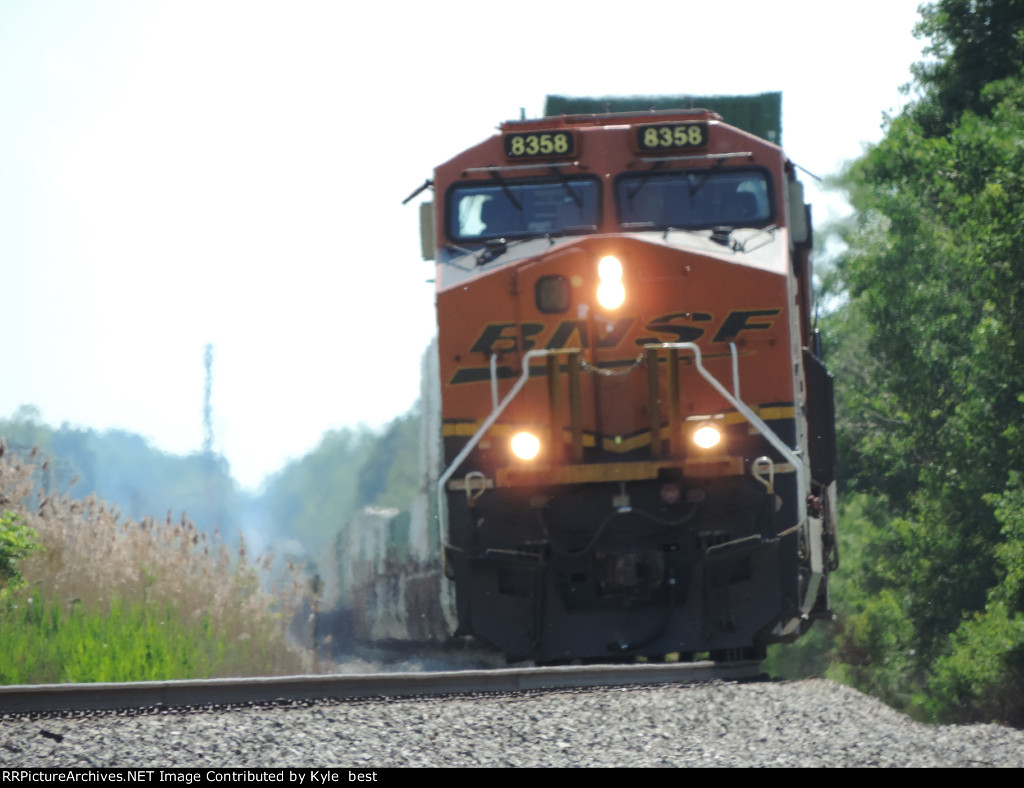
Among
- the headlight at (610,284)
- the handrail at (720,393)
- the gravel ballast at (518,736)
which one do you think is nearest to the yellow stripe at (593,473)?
the handrail at (720,393)

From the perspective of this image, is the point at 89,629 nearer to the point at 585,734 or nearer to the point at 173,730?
the point at 173,730

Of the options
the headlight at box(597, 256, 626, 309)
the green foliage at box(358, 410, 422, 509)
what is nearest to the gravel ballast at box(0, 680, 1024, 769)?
the headlight at box(597, 256, 626, 309)

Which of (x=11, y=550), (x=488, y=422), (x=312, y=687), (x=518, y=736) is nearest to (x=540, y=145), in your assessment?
(x=488, y=422)

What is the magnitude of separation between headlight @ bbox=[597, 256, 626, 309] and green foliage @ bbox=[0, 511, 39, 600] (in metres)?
4.20

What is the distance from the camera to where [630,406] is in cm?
871

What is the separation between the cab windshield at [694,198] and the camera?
9203 mm

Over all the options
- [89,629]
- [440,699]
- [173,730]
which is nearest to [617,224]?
[440,699]

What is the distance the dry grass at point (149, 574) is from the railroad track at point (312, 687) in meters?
3.14

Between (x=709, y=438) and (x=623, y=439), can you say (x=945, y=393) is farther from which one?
(x=709, y=438)

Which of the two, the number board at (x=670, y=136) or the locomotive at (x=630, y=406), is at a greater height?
the number board at (x=670, y=136)

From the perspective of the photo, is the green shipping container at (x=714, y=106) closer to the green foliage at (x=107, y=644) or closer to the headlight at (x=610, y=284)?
the headlight at (x=610, y=284)

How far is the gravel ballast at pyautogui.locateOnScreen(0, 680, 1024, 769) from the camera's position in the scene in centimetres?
462

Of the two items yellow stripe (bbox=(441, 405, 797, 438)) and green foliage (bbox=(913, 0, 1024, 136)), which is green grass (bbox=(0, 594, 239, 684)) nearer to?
yellow stripe (bbox=(441, 405, 797, 438))

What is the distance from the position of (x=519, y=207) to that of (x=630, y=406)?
1658 millimetres
